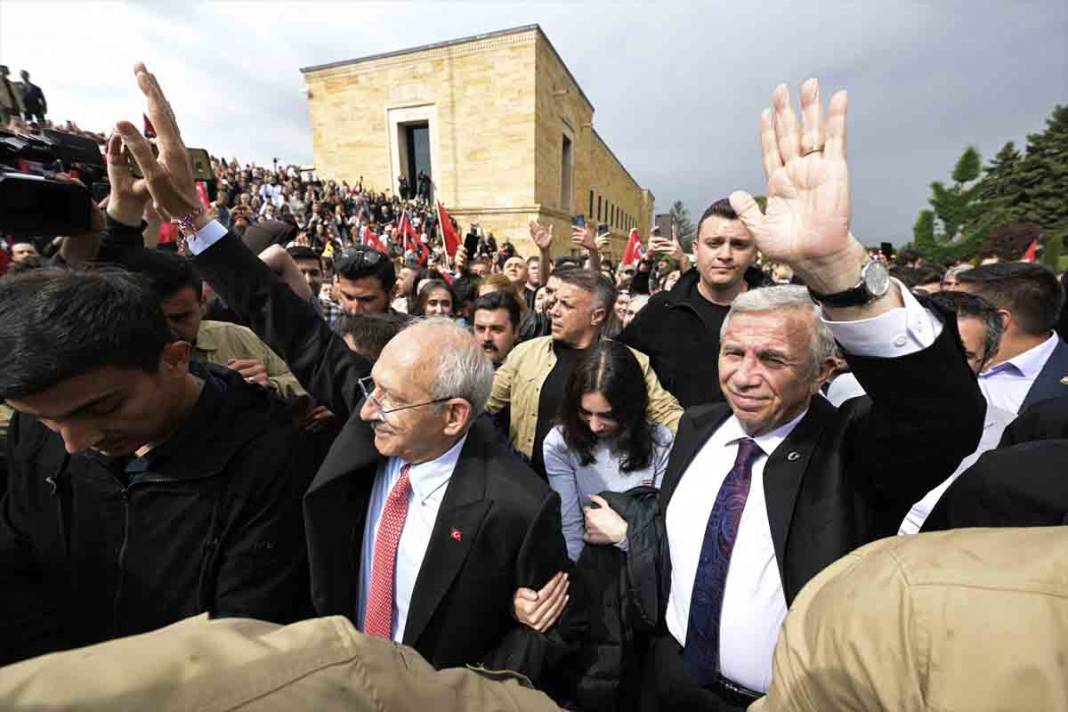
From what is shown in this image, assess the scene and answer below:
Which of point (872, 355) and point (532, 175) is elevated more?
point (532, 175)

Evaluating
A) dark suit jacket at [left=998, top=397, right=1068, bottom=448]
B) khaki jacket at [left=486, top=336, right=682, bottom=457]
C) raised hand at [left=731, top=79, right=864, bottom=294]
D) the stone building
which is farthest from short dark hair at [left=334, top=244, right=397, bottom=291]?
the stone building

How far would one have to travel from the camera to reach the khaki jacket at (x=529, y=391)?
2.63m

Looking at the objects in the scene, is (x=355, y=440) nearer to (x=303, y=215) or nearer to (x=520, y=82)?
(x=303, y=215)

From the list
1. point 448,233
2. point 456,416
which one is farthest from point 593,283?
point 448,233

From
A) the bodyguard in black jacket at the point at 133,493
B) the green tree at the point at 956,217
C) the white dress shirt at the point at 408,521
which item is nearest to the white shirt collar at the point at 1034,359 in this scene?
the white dress shirt at the point at 408,521

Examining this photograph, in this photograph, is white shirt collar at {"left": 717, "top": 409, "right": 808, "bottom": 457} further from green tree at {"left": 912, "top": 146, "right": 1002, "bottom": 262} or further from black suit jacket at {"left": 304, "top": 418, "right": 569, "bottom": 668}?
green tree at {"left": 912, "top": 146, "right": 1002, "bottom": 262}

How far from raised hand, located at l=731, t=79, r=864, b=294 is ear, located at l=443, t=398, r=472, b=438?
3.33 ft

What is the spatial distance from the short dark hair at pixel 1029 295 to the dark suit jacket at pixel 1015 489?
2023mm

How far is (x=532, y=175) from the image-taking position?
2081 cm

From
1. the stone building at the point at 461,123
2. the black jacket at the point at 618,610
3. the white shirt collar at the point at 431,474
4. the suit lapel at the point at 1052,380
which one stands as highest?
the stone building at the point at 461,123

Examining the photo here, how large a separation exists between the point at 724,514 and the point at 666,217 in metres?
4.34

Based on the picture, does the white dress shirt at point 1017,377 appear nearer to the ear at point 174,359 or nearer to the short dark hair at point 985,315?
the short dark hair at point 985,315

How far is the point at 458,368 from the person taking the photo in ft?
5.27

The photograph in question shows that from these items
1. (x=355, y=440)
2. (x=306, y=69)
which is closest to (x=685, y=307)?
(x=355, y=440)
